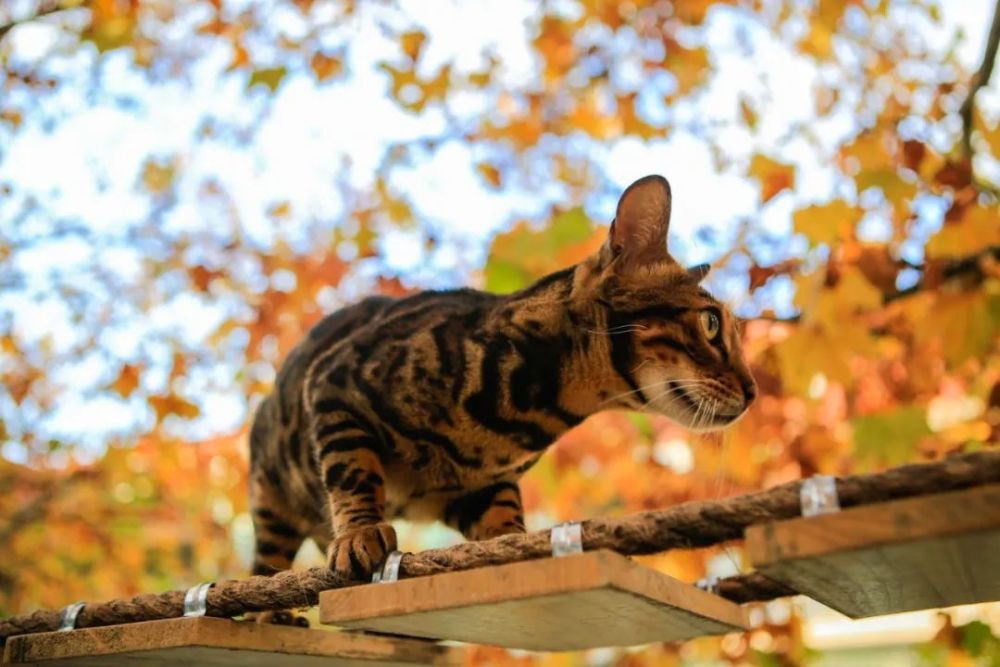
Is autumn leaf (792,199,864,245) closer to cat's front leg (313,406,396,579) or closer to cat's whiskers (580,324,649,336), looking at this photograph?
cat's whiskers (580,324,649,336)

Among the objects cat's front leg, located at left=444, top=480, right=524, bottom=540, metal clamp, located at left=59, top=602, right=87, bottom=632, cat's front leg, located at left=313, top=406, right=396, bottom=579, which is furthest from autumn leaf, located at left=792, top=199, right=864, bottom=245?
metal clamp, located at left=59, top=602, right=87, bottom=632

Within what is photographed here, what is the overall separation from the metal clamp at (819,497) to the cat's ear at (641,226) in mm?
965

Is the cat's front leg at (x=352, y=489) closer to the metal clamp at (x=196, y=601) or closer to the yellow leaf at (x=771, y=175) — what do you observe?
the metal clamp at (x=196, y=601)

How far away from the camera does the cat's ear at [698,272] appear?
7.63ft

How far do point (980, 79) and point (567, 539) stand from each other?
2424 mm

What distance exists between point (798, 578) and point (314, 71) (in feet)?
12.1

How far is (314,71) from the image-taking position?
4.38 metres

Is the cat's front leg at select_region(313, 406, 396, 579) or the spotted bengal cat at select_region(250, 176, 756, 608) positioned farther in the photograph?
the spotted bengal cat at select_region(250, 176, 756, 608)

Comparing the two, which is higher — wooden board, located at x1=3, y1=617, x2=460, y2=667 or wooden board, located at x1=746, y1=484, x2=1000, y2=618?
wooden board, located at x1=3, y1=617, x2=460, y2=667

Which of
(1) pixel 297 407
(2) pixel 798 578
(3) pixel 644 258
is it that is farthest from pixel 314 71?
(2) pixel 798 578

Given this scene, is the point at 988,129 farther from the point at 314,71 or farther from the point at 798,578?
the point at 314,71

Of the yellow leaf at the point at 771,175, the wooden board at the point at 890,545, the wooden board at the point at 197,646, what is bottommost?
the wooden board at the point at 890,545

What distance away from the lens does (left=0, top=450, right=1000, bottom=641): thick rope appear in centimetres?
117

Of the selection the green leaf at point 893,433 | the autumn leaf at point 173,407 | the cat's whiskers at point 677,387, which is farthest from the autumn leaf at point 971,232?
the autumn leaf at point 173,407
